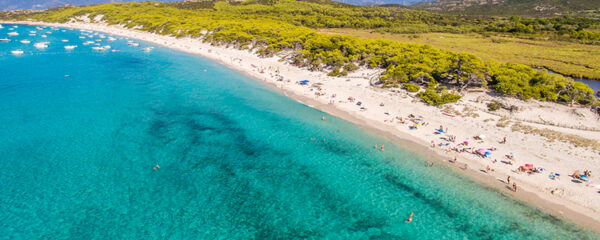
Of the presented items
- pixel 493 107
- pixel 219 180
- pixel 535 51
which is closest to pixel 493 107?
pixel 493 107

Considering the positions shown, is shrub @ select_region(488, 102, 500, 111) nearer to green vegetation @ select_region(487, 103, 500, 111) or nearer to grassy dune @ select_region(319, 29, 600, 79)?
green vegetation @ select_region(487, 103, 500, 111)

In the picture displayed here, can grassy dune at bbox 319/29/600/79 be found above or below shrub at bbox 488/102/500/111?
above

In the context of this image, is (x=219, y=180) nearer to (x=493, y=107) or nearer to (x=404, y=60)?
(x=493, y=107)

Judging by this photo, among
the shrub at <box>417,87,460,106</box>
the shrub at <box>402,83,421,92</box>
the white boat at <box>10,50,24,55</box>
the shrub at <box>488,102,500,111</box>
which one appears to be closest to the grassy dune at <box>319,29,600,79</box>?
the shrub at <box>488,102,500,111</box>

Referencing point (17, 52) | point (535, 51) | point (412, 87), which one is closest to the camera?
point (412, 87)

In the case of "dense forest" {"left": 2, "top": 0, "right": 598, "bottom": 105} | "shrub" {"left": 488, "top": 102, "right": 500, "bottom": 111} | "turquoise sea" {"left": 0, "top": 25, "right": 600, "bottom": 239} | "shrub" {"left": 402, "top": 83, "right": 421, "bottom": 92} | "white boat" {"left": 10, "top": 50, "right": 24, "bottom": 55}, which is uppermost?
"dense forest" {"left": 2, "top": 0, "right": 598, "bottom": 105}

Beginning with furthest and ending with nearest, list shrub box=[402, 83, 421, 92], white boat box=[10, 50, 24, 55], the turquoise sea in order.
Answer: white boat box=[10, 50, 24, 55]
shrub box=[402, 83, 421, 92]
the turquoise sea

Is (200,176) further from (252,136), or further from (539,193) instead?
(539,193)
